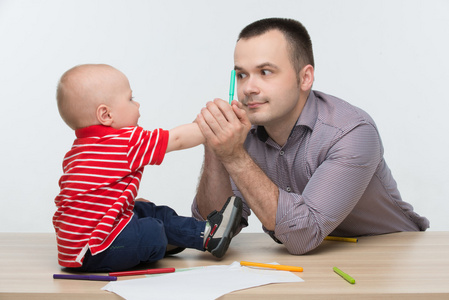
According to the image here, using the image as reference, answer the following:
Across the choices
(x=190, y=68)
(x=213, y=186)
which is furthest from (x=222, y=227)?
(x=190, y=68)

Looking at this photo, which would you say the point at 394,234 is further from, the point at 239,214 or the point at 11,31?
the point at 11,31

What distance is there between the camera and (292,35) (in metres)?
1.97

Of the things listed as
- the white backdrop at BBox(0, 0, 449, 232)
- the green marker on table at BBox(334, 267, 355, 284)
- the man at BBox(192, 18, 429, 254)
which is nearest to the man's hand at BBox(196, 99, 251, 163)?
the man at BBox(192, 18, 429, 254)

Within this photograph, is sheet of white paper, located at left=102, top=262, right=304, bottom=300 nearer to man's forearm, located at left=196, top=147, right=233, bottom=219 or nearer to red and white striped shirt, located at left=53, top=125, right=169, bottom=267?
red and white striped shirt, located at left=53, top=125, right=169, bottom=267

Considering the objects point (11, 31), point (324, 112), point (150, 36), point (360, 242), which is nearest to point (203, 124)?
point (324, 112)

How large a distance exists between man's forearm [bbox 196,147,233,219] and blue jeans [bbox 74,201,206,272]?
35 cm

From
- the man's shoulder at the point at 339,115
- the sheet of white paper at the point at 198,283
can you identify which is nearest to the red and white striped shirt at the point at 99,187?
the sheet of white paper at the point at 198,283

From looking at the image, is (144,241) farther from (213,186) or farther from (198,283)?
(213,186)

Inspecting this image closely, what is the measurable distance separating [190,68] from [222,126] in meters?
1.77

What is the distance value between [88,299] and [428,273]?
0.80m

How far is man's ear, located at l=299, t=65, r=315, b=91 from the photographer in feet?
6.48

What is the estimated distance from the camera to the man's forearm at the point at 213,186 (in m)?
1.94

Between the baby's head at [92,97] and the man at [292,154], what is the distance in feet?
0.84

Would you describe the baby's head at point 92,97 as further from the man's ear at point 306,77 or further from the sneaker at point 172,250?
the man's ear at point 306,77
